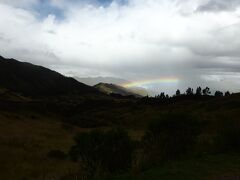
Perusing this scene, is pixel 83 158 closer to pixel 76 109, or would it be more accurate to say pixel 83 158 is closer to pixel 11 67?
pixel 76 109

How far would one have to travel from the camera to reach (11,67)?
655 ft

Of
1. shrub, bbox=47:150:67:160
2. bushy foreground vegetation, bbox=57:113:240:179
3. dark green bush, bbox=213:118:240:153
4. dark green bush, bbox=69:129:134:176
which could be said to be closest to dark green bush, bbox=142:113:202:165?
bushy foreground vegetation, bbox=57:113:240:179

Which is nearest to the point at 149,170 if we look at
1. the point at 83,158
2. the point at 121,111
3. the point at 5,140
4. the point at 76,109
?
the point at 83,158

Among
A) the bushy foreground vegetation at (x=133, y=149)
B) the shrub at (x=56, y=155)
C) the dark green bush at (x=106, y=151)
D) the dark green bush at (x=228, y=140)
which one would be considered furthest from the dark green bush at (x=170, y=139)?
the shrub at (x=56, y=155)

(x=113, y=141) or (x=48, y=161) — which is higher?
(x=113, y=141)

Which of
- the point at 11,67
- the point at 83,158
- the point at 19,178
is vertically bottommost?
the point at 19,178

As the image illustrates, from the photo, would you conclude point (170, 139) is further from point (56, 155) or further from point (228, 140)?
point (56, 155)

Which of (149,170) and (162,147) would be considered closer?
(149,170)

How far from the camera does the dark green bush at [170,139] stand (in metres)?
13.3

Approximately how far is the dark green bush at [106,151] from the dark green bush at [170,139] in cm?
68

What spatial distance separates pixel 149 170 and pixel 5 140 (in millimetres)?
16033

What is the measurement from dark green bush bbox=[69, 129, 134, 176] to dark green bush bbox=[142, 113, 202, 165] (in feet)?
2.23

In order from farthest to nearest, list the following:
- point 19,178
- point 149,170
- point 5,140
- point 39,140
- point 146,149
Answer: point 39,140
point 5,140
point 19,178
point 146,149
point 149,170

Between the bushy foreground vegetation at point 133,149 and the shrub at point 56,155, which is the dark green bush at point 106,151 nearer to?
the bushy foreground vegetation at point 133,149
